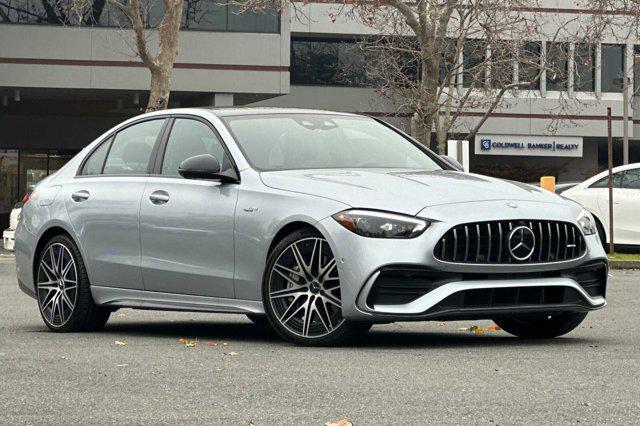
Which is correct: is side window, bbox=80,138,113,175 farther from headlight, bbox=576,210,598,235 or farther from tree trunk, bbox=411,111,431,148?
tree trunk, bbox=411,111,431,148

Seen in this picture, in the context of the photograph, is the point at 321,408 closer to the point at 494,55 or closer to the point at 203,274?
the point at 203,274

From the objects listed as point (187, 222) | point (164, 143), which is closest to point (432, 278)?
point (187, 222)

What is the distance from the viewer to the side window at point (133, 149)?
10742 mm

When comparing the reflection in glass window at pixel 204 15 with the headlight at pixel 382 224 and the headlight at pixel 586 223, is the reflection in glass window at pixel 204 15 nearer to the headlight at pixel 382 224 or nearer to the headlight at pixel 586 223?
the headlight at pixel 586 223

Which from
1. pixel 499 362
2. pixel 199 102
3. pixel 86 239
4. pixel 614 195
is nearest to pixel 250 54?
pixel 199 102

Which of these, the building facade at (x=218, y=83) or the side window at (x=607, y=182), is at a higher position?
the building facade at (x=218, y=83)

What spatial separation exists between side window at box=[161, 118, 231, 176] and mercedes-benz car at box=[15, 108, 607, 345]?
0.02 meters

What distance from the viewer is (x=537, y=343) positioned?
955cm

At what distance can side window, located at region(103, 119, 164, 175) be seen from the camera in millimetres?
10742

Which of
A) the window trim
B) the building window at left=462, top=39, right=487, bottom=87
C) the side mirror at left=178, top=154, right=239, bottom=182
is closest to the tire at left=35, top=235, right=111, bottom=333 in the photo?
the window trim

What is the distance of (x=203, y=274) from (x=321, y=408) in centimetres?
338

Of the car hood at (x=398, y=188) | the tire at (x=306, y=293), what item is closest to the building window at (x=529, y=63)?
the car hood at (x=398, y=188)

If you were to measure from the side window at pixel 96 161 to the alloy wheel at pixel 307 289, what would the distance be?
2474 mm

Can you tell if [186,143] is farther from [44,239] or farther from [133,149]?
[44,239]
